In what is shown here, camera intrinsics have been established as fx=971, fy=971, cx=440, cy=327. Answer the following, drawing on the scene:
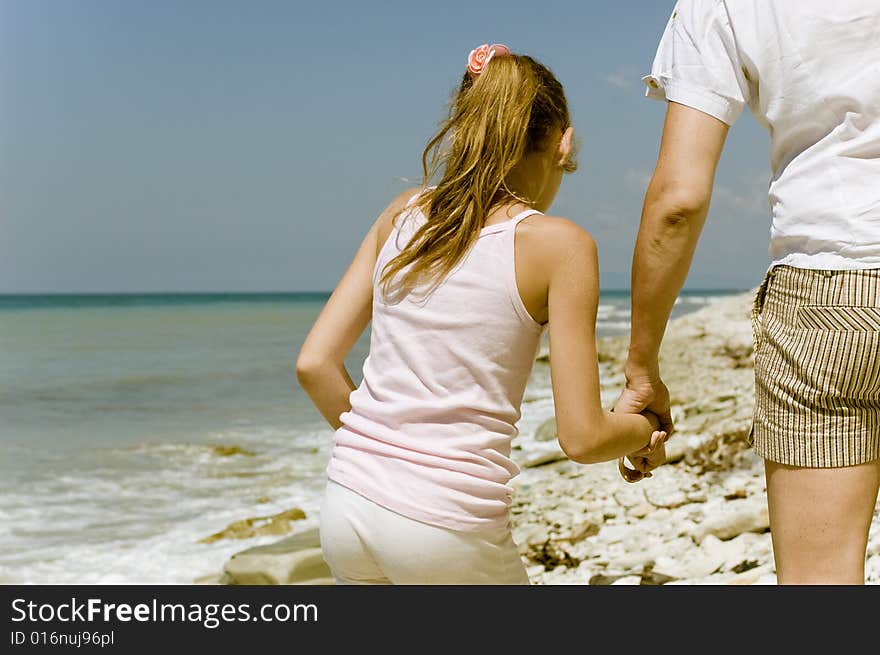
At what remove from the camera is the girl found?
207cm

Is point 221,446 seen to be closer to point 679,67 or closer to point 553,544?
point 553,544

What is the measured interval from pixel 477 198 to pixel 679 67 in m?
0.57

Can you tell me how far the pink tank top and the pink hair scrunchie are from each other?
0.43 metres

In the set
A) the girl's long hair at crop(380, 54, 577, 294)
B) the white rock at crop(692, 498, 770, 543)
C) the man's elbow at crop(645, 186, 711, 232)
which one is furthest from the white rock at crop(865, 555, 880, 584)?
the girl's long hair at crop(380, 54, 577, 294)

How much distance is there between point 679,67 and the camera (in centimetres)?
226

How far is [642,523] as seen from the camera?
5.57m

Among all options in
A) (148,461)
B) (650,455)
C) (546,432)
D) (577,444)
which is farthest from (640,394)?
(148,461)

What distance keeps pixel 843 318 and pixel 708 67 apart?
25.2 inches

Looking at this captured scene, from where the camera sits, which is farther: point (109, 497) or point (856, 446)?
point (109, 497)

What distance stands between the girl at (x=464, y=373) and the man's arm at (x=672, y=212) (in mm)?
268

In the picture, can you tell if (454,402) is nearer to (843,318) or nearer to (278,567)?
(843,318)

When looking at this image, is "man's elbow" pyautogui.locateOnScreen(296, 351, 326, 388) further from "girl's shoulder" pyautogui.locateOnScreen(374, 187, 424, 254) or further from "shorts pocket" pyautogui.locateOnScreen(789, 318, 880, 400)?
"shorts pocket" pyautogui.locateOnScreen(789, 318, 880, 400)
